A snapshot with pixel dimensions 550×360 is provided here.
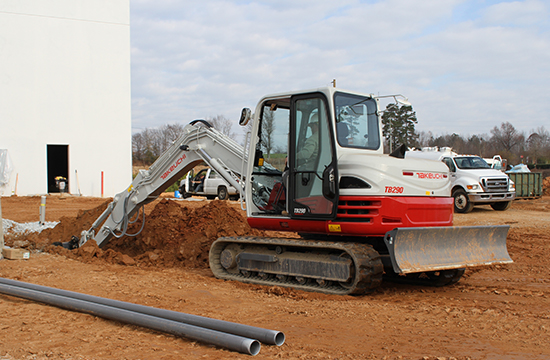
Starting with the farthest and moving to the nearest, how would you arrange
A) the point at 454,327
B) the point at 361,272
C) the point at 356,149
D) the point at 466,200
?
the point at 466,200
the point at 356,149
the point at 361,272
the point at 454,327

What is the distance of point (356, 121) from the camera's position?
6.94m

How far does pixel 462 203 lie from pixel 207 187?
12.8 metres

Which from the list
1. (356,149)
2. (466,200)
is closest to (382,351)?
(356,149)

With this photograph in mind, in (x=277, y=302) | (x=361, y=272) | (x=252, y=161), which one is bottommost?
(x=277, y=302)

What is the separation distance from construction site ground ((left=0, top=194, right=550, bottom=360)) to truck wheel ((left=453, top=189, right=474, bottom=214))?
24.4 feet

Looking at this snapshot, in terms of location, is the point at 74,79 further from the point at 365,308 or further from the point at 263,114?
the point at 365,308

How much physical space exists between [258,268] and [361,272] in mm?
1840

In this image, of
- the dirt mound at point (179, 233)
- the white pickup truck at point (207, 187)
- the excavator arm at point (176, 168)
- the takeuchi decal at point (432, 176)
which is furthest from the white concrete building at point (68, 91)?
the takeuchi decal at point (432, 176)

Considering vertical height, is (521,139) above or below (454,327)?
above

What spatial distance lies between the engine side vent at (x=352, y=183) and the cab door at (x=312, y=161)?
16 cm

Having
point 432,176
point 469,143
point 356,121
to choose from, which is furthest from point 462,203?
point 469,143

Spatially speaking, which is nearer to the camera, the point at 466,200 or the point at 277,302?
the point at 277,302

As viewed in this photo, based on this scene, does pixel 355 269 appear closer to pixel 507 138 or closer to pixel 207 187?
pixel 207 187

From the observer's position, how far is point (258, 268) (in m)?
7.38
